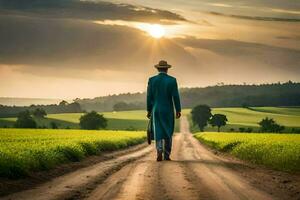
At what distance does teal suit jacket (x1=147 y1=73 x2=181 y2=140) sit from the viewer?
21828mm

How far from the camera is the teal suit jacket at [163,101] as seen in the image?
71.6 ft

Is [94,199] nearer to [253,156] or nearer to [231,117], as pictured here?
[253,156]

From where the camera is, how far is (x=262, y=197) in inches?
440

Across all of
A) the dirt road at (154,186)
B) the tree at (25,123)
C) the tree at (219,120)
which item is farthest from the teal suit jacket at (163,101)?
the tree at (219,120)

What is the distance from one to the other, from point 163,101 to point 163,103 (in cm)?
8

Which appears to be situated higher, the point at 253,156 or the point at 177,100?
the point at 177,100

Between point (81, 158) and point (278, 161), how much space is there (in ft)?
28.4

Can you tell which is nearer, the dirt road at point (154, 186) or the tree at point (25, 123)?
the dirt road at point (154, 186)

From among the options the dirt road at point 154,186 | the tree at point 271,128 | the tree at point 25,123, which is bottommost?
the dirt road at point 154,186

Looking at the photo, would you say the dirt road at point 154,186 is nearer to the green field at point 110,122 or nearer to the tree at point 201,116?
the green field at point 110,122

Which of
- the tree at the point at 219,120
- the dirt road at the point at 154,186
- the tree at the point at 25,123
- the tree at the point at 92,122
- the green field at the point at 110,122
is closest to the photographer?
the dirt road at the point at 154,186

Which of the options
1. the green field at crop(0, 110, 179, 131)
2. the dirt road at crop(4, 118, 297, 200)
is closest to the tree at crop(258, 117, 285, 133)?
the green field at crop(0, 110, 179, 131)

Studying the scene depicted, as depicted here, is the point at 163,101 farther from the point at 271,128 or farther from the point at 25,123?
the point at 271,128

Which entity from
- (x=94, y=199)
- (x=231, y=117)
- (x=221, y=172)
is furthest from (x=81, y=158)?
(x=231, y=117)
